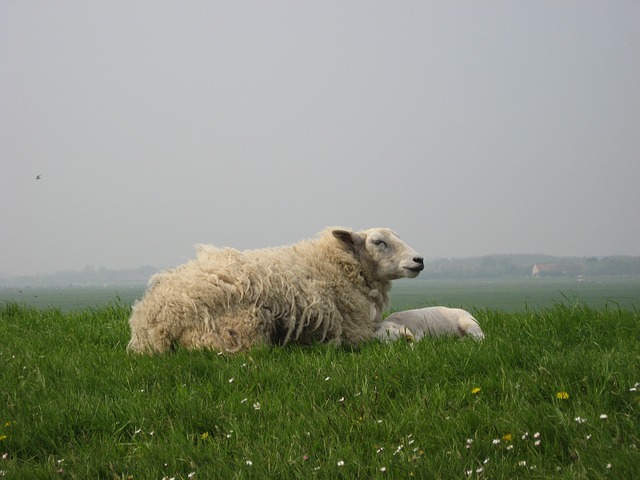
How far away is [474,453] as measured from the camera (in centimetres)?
445

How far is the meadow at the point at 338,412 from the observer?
4395 millimetres

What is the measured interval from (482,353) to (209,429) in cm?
242

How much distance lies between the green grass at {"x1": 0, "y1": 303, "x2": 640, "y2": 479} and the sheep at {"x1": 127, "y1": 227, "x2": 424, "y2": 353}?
39 cm

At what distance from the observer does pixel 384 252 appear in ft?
29.0

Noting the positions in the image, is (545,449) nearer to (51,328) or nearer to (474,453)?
(474,453)

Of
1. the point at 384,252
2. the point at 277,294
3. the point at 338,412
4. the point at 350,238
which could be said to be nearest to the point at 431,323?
the point at 384,252

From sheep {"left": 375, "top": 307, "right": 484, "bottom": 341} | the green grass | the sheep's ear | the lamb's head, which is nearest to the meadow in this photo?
the green grass

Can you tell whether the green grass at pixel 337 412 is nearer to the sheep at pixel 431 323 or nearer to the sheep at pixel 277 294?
the sheep at pixel 277 294

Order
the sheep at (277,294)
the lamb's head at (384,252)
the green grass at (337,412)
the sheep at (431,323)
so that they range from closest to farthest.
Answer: the green grass at (337,412)
the sheep at (277,294)
the sheep at (431,323)
the lamb's head at (384,252)

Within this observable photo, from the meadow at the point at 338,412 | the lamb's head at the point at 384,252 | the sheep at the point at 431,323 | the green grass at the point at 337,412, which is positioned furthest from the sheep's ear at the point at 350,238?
the green grass at the point at 337,412

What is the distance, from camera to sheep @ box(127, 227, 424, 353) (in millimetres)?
7512

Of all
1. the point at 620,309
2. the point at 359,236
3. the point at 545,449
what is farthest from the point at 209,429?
the point at 620,309

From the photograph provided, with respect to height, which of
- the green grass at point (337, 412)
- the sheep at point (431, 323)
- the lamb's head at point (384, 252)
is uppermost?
the lamb's head at point (384, 252)

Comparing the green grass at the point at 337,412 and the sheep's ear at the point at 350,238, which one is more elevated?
the sheep's ear at the point at 350,238
